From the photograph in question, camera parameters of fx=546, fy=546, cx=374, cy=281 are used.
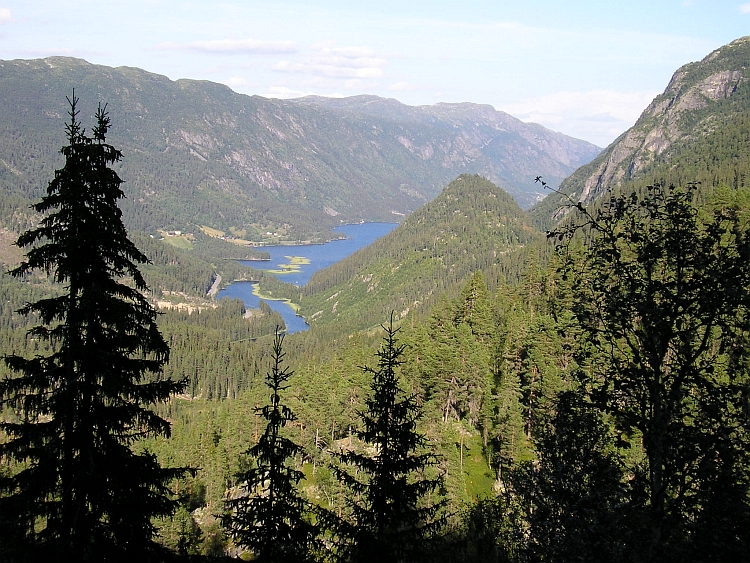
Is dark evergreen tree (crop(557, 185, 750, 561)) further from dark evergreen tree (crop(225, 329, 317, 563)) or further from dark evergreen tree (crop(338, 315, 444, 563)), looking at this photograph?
dark evergreen tree (crop(225, 329, 317, 563))

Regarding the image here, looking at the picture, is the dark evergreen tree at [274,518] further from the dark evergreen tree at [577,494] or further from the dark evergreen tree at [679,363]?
the dark evergreen tree at [679,363]

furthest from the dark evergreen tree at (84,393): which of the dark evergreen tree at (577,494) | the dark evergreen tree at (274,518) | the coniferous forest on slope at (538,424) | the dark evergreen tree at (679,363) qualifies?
the dark evergreen tree at (679,363)

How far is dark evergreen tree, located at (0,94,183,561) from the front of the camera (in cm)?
1519

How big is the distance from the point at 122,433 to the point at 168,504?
263cm

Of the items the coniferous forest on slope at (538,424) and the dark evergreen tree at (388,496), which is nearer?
the coniferous forest on slope at (538,424)

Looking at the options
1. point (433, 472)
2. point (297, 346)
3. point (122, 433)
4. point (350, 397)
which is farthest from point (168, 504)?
point (297, 346)

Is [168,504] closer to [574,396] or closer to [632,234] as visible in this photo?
[574,396]

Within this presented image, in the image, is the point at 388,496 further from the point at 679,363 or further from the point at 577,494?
the point at 679,363

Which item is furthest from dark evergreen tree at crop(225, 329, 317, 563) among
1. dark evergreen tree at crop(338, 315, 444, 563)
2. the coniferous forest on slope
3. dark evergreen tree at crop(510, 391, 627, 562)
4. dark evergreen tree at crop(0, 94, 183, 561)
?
dark evergreen tree at crop(510, 391, 627, 562)

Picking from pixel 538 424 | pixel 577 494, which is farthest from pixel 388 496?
pixel 577 494

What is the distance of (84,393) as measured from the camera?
15.8 metres

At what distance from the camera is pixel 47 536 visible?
15.2m

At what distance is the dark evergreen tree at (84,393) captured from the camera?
1519 centimetres

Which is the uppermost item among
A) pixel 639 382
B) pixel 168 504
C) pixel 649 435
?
pixel 639 382
